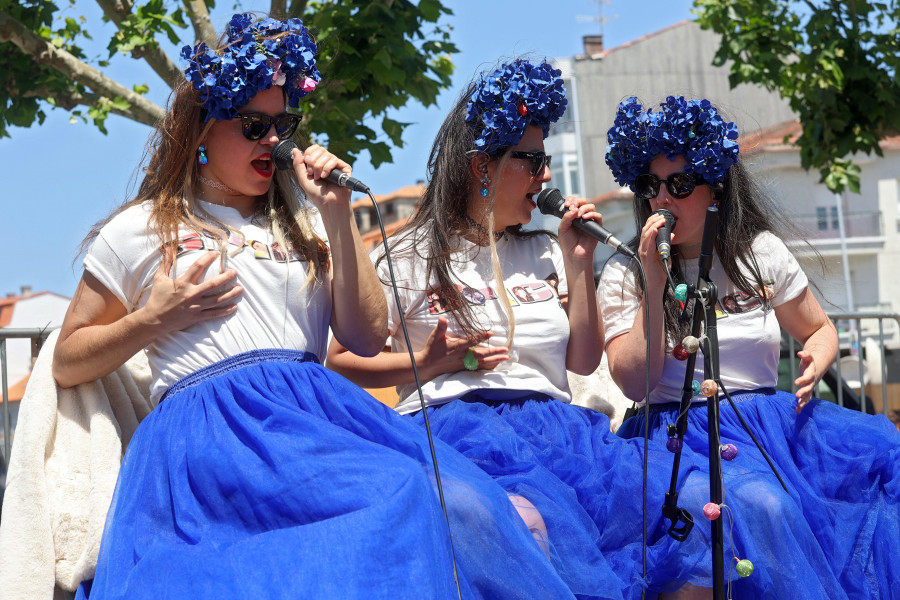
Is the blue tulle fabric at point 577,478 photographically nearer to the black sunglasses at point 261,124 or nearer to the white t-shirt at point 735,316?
the white t-shirt at point 735,316

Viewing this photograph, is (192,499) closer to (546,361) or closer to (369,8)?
(546,361)

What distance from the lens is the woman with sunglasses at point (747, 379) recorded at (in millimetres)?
2781

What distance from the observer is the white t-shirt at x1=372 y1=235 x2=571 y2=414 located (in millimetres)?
3271

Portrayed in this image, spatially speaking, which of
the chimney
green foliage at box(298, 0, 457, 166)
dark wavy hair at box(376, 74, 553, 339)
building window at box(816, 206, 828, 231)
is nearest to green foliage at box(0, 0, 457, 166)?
green foliage at box(298, 0, 457, 166)

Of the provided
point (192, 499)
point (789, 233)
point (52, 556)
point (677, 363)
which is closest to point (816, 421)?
point (677, 363)

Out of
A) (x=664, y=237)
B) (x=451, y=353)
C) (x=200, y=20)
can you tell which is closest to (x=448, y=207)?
(x=451, y=353)

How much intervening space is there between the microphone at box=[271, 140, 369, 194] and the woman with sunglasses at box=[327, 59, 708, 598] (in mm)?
681

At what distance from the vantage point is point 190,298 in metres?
2.71

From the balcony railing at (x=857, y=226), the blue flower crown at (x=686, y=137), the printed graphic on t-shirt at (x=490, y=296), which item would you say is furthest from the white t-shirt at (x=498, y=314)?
the balcony railing at (x=857, y=226)

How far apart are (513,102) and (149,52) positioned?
364cm

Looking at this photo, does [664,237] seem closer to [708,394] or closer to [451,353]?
[708,394]

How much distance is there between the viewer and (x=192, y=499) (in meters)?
2.47

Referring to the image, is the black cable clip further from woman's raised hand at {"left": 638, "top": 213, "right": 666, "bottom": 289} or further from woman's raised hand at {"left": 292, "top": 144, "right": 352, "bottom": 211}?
woman's raised hand at {"left": 292, "top": 144, "right": 352, "bottom": 211}

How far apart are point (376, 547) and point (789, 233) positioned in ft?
7.38
